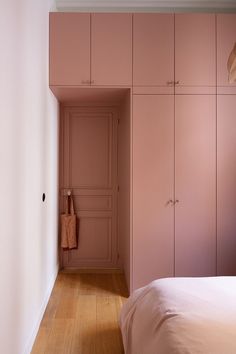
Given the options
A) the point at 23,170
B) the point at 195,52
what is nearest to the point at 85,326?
the point at 23,170

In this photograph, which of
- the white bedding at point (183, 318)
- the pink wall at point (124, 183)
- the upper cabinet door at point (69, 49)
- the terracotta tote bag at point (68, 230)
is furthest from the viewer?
the terracotta tote bag at point (68, 230)

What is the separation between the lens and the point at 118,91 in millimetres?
3570

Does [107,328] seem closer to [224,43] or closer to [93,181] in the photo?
[93,181]

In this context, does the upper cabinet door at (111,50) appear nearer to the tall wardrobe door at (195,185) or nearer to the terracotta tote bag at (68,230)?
the tall wardrobe door at (195,185)

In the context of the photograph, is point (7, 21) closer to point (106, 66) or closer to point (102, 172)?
point (106, 66)

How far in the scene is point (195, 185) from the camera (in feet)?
11.3

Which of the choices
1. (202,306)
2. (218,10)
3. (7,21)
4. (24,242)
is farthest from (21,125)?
(218,10)

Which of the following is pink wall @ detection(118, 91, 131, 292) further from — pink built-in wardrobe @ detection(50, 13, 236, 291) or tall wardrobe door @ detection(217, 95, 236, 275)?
tall wardrobe door @ detection(217, 95, 236, 275)

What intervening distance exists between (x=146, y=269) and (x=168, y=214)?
61 centimetres

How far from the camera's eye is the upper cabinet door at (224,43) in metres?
3.45

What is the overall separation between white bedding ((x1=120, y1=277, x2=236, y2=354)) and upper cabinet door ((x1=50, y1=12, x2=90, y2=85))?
224 centimetres

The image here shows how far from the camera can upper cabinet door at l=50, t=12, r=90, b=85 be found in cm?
339

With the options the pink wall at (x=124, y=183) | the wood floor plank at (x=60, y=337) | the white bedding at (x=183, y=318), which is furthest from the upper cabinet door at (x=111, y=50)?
the wood floor plank at (x=60, y=337)

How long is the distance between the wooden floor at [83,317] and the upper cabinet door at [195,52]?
2.26 metres
